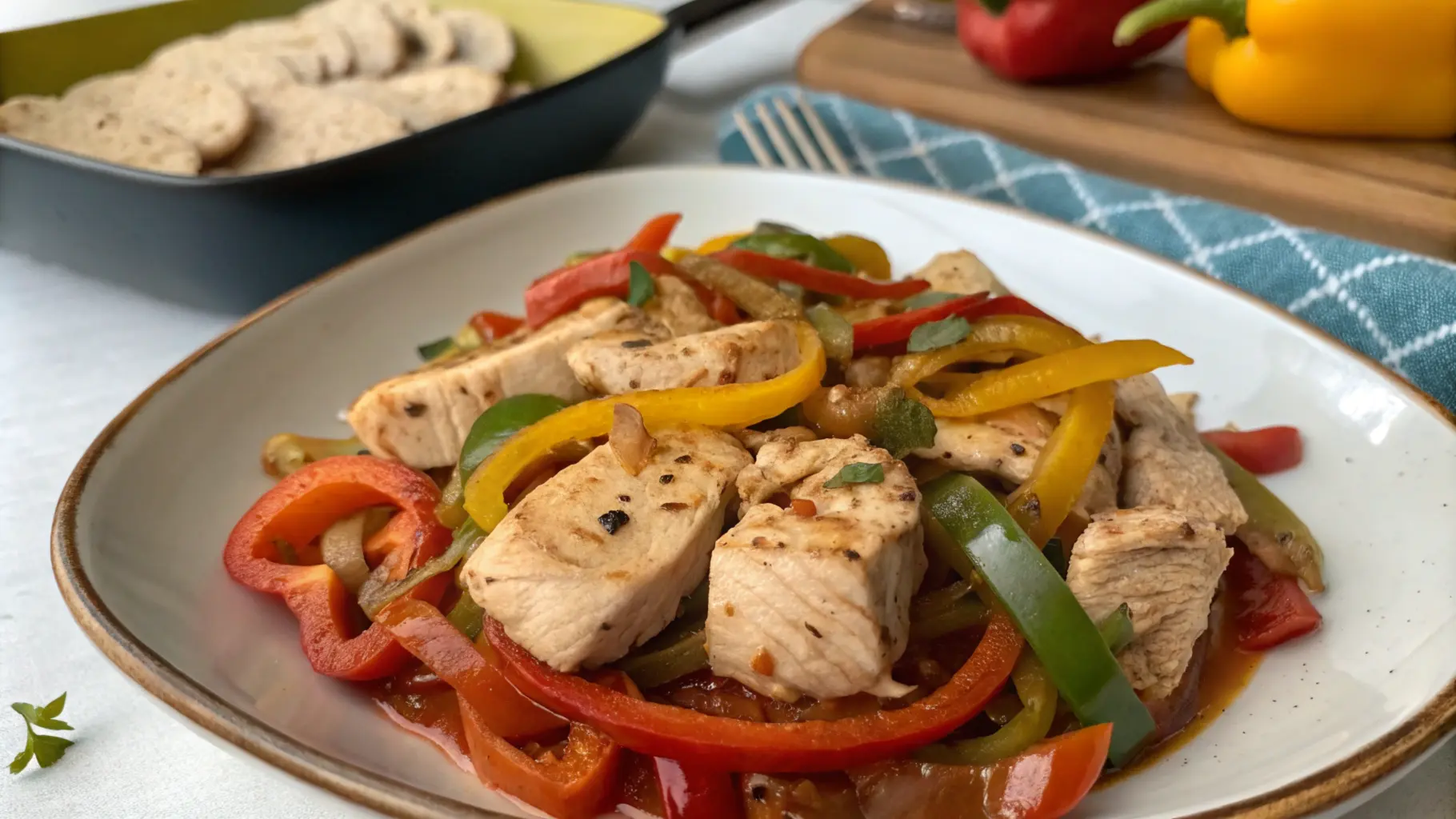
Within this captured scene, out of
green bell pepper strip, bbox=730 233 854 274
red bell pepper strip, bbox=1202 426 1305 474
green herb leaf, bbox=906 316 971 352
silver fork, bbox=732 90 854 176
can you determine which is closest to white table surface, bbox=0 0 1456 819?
silver fork, bbox=732 90 854 176

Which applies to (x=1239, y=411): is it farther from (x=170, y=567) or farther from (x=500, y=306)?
(x=170, y=567)

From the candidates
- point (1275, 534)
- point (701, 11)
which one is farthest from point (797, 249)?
point (701, 11)

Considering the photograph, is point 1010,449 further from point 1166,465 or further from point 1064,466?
point 1166,465

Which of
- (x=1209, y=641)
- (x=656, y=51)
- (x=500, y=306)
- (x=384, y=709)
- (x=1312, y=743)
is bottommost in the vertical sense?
(x=1209, y=641)

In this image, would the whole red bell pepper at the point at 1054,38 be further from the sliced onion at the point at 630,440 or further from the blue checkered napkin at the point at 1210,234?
the sliced onion at the point at 630,440

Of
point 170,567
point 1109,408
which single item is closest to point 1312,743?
point 1109,408

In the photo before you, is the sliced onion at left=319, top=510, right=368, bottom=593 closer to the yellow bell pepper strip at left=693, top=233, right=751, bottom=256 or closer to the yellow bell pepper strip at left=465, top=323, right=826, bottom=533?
the yellow bell pepper strip at left=465, top=323, right=826, bottom=533

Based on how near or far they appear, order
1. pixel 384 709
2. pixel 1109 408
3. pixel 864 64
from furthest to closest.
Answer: pixel 864 64 → pixel 1109 408 → pixel 384 709
